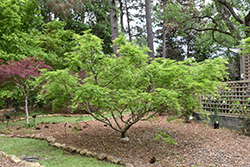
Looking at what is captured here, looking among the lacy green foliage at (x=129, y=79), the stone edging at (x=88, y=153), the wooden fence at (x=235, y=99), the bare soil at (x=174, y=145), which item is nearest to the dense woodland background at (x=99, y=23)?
the lacy green foliage at (x=129, y=79)

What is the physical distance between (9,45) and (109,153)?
760 centimetres

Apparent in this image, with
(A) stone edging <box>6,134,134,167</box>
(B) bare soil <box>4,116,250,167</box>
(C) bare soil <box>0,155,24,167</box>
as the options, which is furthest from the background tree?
(C) bare soil <box>0,155,24,167</box>

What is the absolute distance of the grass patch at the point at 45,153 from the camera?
359 centimetres

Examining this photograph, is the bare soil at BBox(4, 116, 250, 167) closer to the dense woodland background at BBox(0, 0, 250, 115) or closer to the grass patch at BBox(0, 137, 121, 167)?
the grass patch at BBox(0, 137, 121, 167)

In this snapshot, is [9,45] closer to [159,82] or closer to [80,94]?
[80,94]

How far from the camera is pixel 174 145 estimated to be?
14.9ft

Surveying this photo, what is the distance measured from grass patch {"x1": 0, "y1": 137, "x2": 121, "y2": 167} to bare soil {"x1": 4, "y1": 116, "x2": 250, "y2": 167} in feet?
1.62

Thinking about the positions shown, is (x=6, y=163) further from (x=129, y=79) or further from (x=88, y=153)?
(x=129, y=79)

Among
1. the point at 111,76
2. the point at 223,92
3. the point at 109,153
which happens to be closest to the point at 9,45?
the point at 111,76

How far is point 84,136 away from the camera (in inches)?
216

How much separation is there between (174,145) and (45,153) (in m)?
3.09

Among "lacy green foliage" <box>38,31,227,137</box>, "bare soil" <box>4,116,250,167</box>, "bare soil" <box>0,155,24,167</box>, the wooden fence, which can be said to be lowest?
"bare soil" <box>4,116,250,167</box>

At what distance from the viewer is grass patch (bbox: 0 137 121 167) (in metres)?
3.59

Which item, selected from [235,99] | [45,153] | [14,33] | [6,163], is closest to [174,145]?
[235,99]
